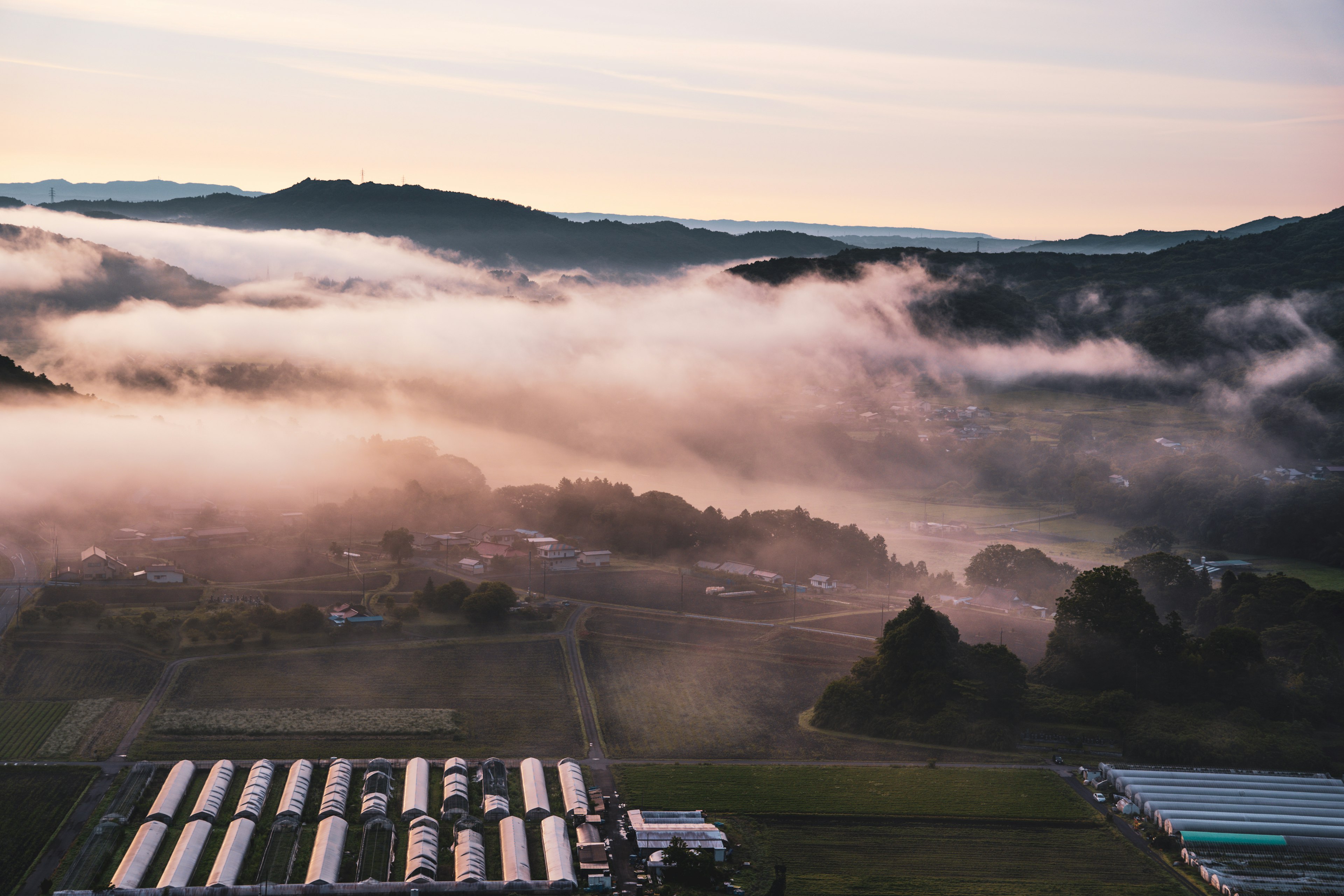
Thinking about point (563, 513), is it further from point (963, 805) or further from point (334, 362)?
Answer: point (334, 362)

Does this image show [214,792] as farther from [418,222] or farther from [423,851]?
[418,222]

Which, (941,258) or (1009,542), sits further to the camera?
(941,258)

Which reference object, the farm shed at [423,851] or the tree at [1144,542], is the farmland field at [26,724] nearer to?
the farm shed at [423,851]

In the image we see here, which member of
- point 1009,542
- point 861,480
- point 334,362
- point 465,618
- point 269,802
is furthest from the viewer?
point 334,362

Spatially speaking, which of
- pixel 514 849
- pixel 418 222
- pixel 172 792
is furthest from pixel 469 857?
pixel 418 222

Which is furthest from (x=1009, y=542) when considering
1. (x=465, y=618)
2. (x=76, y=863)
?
(x=76, y=863)

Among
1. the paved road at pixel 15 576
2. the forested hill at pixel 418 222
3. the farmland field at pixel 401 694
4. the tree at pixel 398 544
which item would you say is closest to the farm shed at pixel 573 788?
the farmland field at pixel 401 694

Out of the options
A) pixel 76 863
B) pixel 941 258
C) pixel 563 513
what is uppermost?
pixel 941 258
